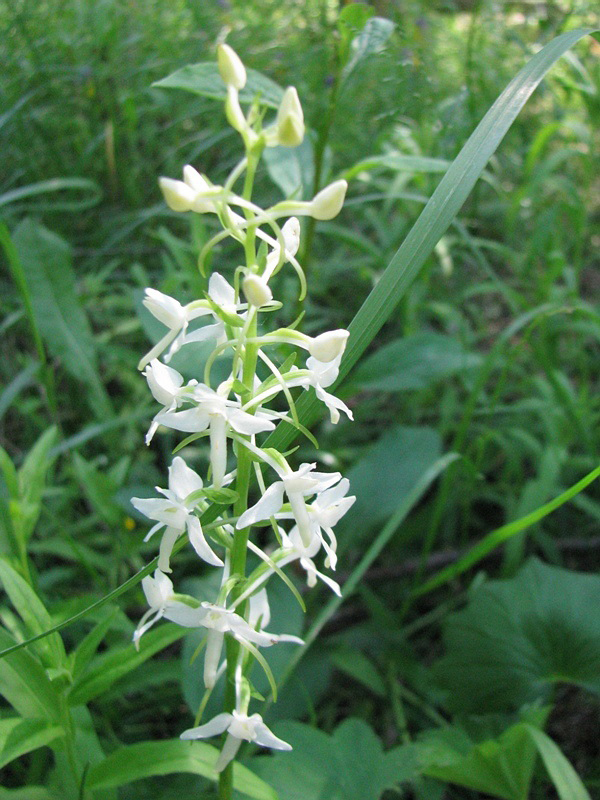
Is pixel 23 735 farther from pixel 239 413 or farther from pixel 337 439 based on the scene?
pixel 337 439

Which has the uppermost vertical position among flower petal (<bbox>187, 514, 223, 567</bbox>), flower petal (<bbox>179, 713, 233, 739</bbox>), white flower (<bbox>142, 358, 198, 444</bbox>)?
white flower (<bbox>142, 358, 198, 444</bbox>)

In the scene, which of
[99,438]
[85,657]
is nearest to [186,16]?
[99,438]

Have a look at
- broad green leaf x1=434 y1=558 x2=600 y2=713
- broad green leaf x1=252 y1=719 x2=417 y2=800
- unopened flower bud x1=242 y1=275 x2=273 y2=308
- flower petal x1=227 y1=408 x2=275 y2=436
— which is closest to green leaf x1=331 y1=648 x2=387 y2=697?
broad green leaf x1=434 y1=558 x2=600 y2=713

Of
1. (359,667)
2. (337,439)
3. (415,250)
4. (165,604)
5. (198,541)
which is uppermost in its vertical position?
(415,250)

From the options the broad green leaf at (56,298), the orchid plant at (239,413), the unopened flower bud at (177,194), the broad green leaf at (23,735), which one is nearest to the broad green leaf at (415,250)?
the orchid plant at (239,413)

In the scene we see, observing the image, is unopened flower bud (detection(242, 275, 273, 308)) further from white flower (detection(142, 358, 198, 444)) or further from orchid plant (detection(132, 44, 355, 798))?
white flower (detection(142, 358, 198, 444))

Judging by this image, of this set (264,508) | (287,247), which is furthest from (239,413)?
(287,247)
